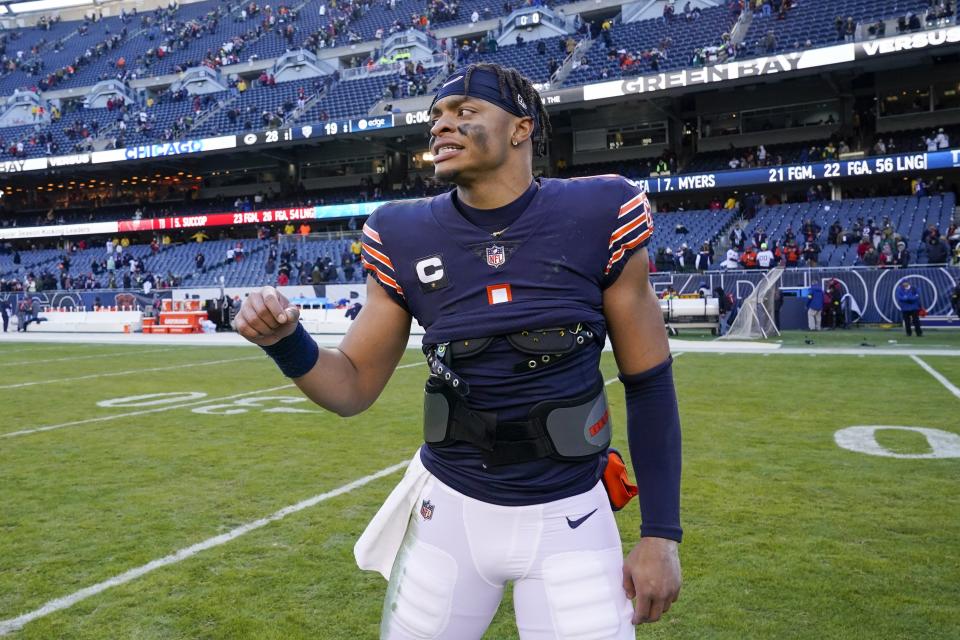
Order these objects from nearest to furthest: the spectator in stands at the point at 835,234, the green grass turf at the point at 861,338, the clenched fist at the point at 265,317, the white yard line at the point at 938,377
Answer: the clenched fist at the point at 265,317
the white yard line at the point at 938,377
the green grass turf at the point at 861,338
the spectator in stands at the point at 835,234

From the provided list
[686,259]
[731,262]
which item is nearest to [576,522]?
[731,262]

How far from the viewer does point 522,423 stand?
6.31ft

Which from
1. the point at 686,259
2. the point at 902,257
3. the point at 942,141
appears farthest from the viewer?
the point at 942,141

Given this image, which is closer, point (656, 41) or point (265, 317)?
point (265, 317)

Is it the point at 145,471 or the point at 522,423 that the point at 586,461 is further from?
the point at 145,471

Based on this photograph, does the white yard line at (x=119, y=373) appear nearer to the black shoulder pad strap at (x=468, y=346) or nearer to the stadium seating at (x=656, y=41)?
the black shoulder pad strap at (x=468, y=346)

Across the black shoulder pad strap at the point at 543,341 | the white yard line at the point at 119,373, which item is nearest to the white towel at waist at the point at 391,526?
the black shoulder pad strap at the point at 543,341

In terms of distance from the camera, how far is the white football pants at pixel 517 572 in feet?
6.13

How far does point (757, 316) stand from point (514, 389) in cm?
1859

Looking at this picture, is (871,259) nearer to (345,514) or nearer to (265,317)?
(345,514)

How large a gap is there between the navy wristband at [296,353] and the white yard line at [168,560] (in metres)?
2.64

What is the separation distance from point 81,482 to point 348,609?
3.53m

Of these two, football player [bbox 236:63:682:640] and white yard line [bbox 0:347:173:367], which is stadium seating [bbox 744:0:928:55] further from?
football player [bbox 236:63:682:640]

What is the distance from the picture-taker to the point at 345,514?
5.30 m
